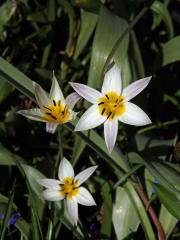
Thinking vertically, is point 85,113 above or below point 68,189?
above

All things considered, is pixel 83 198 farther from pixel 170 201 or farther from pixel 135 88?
pixel 135 88

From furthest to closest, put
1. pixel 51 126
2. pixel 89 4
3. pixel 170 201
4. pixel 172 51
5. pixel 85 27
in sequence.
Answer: pixel 85 27 < pixel 172 51 < pixel 89 4 < pixel 170 201 < pixel 51 126

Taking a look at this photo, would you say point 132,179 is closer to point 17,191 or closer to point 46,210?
point 46,210

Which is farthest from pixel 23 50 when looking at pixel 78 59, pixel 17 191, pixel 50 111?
pixel 50 111

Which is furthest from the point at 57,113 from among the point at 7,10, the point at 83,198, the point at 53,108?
the point at 7,10

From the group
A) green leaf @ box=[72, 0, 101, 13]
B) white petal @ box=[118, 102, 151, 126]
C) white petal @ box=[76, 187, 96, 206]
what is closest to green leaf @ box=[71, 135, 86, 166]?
white petal @ box=[76, 187, 96, 206]

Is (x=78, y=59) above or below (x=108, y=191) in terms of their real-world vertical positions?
above
